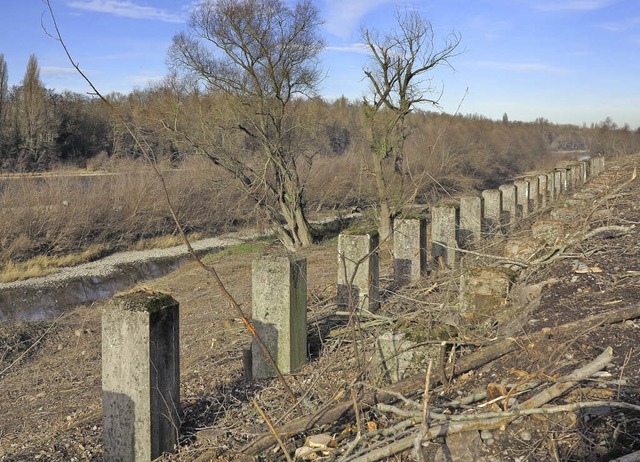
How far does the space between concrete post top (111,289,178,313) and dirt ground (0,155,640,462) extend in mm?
799

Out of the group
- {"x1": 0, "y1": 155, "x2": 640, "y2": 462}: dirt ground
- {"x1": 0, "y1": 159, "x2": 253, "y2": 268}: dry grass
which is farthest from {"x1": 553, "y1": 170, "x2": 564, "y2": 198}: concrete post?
{"x1": 0, "y1": 155, "x2": 640, "y2": 462}: dirt ground

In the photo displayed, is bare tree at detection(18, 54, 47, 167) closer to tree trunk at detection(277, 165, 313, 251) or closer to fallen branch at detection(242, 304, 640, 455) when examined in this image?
tree trunk at detection(277, 165, 313, 251)

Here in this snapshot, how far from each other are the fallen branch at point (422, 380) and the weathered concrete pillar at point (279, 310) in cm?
155

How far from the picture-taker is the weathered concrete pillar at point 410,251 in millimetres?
7457

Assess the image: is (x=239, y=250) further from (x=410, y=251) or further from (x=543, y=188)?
(x=410, y=251)

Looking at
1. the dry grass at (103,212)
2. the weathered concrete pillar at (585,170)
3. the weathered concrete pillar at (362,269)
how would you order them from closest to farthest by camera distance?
the weathered concrete pillar at (362,269) → the dry grass at (103,212) → the weathered concrete pillar at (585,170)

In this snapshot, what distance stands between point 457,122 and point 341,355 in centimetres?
4102

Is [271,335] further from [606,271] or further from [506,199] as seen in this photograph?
[506,199]

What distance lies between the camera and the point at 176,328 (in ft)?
13.1

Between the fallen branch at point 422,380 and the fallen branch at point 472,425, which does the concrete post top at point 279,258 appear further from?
the fallen branch at point 472,425

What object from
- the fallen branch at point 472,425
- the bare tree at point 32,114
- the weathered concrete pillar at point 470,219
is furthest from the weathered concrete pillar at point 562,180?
the bare tree at point 32,114

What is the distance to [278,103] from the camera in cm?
1861

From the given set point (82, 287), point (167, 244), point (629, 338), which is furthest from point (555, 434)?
point (167, 244)

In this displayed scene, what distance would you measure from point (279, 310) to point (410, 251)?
2741 millimetres
